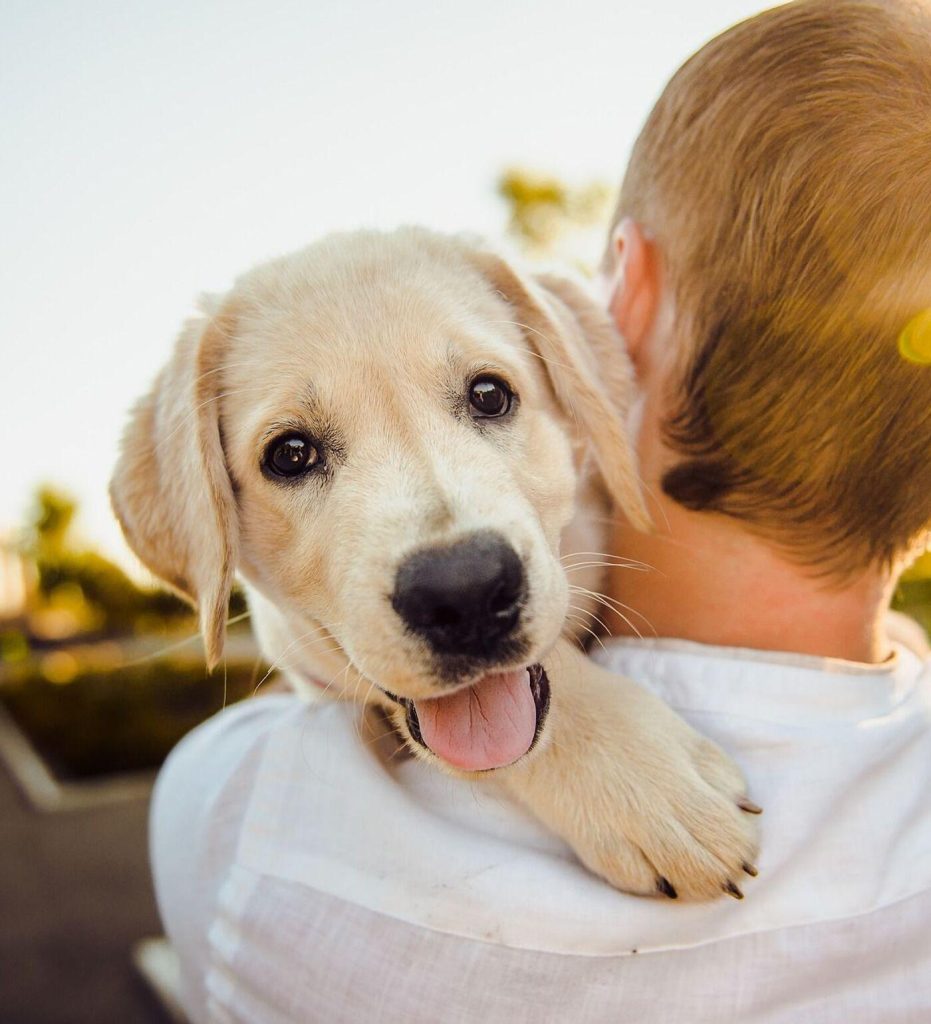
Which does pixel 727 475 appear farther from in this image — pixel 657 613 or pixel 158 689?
pixel 158 689

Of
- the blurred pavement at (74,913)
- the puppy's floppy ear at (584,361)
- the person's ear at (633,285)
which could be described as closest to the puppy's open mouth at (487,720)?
the puppy's floppy ear at (584,361)

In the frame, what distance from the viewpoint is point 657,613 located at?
2.33 metres

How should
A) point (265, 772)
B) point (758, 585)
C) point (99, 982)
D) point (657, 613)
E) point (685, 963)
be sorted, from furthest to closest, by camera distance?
point (99, 982) < point (657, 613) < point (758, 585) < point (265, 772) < point (685, 963)

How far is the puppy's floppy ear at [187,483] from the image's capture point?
2.51 m

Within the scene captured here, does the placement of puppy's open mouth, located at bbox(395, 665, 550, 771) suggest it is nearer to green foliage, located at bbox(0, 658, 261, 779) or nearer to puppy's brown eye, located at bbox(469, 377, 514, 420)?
puppy's brown eye, located at bbox(469, 377, 514, 420)

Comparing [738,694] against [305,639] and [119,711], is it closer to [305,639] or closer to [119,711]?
[305,639]

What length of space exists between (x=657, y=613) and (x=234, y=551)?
114 centimetres

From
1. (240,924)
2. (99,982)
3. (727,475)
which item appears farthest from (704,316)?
(99,982)

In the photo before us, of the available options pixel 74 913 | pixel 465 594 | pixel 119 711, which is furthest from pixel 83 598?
pixel 465 594

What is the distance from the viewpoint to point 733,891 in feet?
5.70

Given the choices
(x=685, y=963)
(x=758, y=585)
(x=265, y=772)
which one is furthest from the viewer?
(x=758, y=585)

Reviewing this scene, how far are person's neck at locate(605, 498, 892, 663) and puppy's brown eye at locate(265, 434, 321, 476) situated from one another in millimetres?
934

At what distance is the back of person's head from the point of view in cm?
189

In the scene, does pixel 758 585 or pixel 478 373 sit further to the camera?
pixel 478 373
